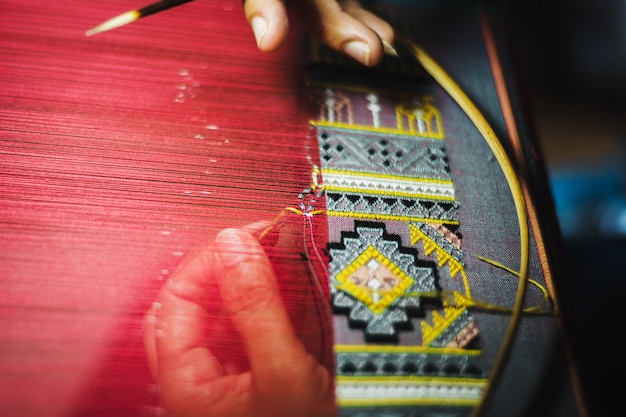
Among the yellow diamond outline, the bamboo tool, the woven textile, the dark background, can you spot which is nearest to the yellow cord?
the woven textile

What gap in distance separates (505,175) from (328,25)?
0.32m

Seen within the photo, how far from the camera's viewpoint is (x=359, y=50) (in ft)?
2.26

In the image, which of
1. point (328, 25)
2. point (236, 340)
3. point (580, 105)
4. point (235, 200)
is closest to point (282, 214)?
point (235, 200)

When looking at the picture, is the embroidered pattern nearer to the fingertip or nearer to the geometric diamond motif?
the geometric diamond motif

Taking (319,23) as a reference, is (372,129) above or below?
below

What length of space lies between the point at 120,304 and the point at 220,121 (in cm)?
27

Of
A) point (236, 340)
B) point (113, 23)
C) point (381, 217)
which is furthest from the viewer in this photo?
point (113, 23)

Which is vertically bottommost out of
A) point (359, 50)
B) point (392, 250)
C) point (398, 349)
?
point (398, 349)

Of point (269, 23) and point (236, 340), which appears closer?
point (236, 340)

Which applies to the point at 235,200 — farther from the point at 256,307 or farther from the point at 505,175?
the point at 505,175

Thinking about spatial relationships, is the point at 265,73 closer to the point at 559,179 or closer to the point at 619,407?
the point at 619,407

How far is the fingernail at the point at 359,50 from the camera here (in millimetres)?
686

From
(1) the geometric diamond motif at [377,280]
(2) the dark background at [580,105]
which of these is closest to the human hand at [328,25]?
(1) the geometric diamond motif at [377,280]

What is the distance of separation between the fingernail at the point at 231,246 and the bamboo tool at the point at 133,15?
14.0 inches
